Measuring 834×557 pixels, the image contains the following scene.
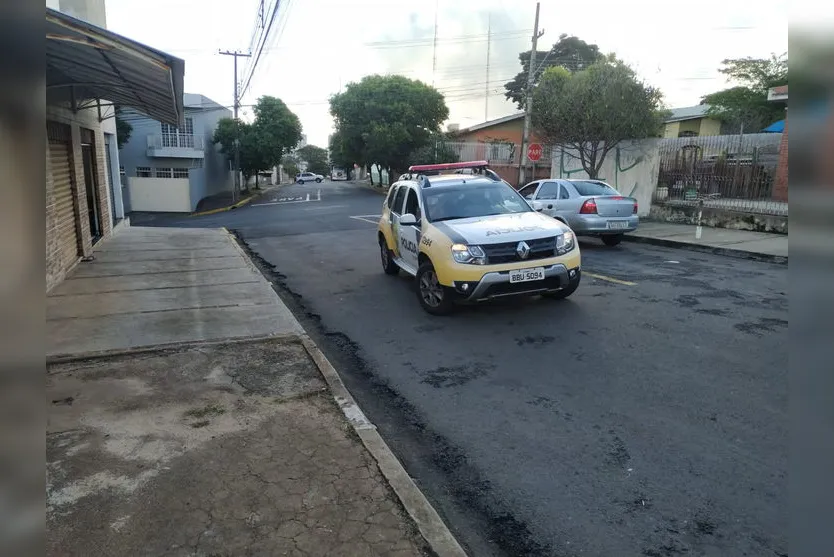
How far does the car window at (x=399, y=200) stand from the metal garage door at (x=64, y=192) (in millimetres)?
5524

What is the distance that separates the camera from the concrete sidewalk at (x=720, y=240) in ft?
35.9

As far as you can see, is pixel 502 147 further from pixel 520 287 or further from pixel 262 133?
pixel 520 287

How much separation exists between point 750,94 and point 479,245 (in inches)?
1189

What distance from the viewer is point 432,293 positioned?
7.29 metres

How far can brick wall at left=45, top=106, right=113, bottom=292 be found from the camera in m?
8.56

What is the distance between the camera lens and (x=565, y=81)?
63.6ft

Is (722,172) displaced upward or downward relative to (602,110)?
downward

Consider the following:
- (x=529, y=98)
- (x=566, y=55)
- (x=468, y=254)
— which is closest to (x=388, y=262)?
(x=468, y=254)

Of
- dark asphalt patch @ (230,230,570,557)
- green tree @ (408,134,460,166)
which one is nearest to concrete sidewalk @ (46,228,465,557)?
dark asphalt patch @ (230,230,570,557)

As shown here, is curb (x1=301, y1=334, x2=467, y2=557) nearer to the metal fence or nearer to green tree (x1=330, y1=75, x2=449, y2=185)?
the metal fence

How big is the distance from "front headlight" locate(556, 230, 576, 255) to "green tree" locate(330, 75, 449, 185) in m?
32.9

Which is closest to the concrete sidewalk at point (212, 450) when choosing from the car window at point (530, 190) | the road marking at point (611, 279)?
the road marking at point (611, 279)

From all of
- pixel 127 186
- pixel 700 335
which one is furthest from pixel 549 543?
pixel 127 186
